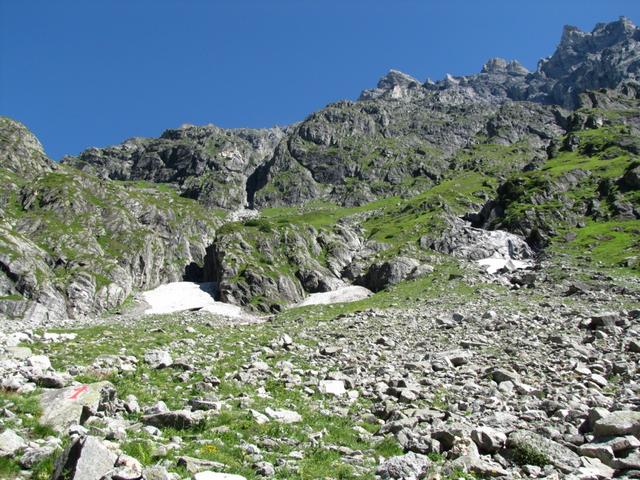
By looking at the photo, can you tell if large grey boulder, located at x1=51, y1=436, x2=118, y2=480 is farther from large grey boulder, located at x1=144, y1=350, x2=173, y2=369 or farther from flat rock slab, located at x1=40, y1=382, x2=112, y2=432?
large grey boulder, located at x1=144, y1=350, x2=173, y2=369

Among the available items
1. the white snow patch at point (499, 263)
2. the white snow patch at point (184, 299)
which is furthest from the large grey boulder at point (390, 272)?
the white snow patch at point (184, 299)

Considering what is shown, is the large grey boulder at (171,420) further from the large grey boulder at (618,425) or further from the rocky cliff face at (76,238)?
the rocky cliff face at (76,238)

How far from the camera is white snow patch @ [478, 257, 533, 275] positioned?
10956cm

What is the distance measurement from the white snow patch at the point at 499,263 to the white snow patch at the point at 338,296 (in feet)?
98.8

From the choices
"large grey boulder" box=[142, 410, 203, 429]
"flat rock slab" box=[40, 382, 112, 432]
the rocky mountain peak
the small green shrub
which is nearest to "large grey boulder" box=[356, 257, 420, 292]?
the small green shrub

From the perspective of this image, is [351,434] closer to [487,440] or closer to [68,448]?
[487,440]

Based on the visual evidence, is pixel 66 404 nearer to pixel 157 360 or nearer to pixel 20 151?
pixel 157 360

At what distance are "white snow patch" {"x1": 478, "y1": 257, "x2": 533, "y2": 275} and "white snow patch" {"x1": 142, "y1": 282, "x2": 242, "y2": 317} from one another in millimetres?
62062

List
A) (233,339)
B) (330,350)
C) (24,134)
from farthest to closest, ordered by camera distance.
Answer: (24,134), (233,339), (330,350)

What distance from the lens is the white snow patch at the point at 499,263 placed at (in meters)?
110

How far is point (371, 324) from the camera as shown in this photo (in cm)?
4438

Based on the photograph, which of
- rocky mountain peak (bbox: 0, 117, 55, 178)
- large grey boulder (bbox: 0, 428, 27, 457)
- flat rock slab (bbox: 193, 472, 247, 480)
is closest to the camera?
flat rock slab (bbox: 193, 472, 247, 480)

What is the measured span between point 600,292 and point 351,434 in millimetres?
50024

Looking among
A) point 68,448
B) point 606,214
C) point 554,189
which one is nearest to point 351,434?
point 68,448
